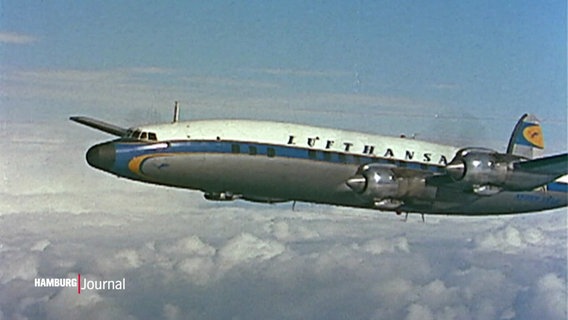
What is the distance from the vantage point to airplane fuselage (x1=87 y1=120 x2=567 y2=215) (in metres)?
13.4

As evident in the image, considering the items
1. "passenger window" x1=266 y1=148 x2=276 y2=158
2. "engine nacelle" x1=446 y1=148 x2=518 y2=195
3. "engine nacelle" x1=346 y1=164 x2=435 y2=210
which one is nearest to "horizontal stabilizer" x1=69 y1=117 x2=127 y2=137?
"passenger window" x1=266 y1=148 x2=276 y2=158

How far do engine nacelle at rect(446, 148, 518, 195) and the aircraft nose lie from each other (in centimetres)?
447

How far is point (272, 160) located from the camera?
13852mm

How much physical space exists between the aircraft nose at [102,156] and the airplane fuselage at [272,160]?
1 centimetres

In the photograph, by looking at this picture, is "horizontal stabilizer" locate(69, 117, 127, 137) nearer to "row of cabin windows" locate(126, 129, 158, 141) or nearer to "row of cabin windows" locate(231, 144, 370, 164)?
"row of cabin windows" locate(126, 129, 158, 141)

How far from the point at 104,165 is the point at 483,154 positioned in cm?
501

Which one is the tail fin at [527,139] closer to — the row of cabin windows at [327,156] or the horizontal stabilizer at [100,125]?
the row of cabin windows at [327,156]

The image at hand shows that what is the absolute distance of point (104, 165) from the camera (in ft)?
43.7

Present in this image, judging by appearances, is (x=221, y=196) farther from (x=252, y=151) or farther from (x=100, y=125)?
(x=100, y=125)

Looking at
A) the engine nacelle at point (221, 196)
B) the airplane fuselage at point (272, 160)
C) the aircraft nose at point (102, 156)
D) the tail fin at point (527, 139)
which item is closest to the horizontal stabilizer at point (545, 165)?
the airplane fuselage at point (272, 160)

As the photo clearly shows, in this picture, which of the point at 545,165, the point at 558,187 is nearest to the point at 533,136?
the point at 558,187

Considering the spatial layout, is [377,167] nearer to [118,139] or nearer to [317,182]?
[317,182]

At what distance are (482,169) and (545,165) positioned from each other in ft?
2.97

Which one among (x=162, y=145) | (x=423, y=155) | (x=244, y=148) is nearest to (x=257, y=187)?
(x=244, y=148)
